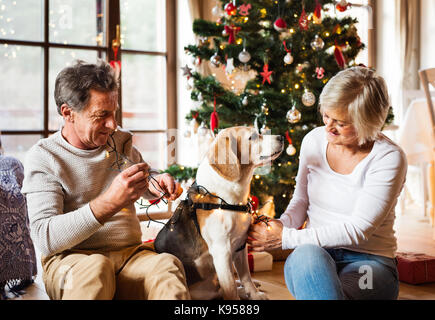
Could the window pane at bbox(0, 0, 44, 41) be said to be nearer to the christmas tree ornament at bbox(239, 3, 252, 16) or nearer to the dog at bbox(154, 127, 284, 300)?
the christmas tree ornament at bbox(239, 3, 252, 16)

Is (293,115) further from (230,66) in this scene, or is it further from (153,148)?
(153,148)

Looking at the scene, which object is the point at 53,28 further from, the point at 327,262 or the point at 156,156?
the point at 327,262

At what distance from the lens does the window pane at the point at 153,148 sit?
4750 mm

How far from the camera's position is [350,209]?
156 centimetres

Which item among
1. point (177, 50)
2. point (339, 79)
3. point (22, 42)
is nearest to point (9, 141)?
point (22, 42)

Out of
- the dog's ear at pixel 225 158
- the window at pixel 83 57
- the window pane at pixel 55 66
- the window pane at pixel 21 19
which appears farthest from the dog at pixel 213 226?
the window pane at pixel 21 19

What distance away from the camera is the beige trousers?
3.90ft

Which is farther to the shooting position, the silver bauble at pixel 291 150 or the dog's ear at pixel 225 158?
the silver bauble at pixel 291 150

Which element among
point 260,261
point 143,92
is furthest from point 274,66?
point 143,92

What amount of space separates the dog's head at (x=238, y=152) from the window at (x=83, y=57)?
2739 millimetres

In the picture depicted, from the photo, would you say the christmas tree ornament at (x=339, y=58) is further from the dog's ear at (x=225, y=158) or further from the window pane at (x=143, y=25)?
the window pane at (x=143, y=25)

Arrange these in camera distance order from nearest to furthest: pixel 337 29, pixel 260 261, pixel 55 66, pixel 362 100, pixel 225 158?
pixel 362 100
pixel 225 158
pixel 260 261
pixel 337 29
pixel 55 66

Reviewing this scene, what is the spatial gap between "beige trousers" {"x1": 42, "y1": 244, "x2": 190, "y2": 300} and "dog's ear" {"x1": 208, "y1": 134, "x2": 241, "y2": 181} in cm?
35

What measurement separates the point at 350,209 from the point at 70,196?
0.86 m
